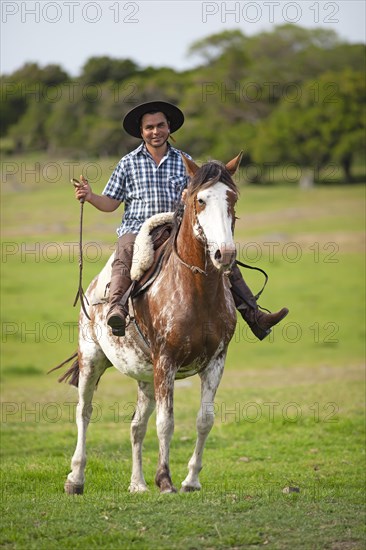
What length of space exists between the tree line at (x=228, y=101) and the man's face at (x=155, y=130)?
5334cm

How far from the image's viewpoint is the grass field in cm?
741

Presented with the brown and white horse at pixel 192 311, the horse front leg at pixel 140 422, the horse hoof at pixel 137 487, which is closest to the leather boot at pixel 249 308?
the brown and white horse at pixel 192 311

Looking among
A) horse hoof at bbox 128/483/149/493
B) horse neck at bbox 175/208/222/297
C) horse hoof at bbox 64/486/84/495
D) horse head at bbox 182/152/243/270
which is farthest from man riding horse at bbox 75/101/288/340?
horse hoof at bbox 64/486/84/495

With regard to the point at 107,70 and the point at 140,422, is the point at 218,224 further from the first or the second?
the point at 107,70

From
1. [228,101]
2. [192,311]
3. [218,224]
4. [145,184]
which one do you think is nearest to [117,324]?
[192,311]

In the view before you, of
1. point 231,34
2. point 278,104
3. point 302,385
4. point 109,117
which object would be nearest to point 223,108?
point 278,104

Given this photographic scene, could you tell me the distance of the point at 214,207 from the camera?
808cm

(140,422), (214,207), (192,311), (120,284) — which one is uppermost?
(214,207)

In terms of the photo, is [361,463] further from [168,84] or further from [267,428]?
[168,84]

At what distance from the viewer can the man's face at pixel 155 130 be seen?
9820mm

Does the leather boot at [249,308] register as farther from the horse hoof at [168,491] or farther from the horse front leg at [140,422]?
the horse hoof at [168,491]

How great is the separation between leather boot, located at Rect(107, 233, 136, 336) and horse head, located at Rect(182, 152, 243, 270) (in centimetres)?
111

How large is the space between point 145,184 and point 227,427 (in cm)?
662

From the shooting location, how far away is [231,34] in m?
90.4
